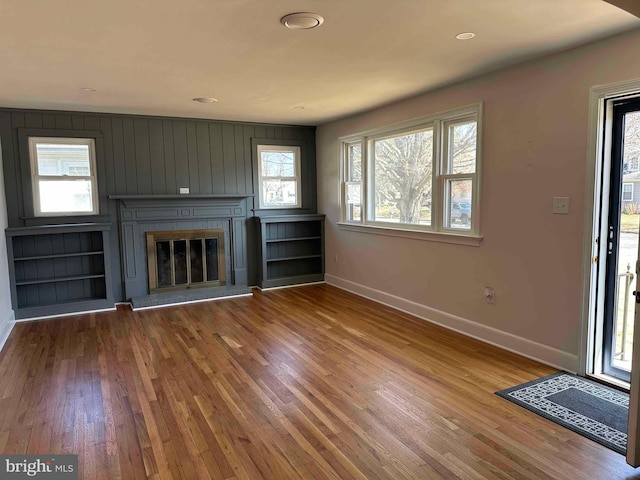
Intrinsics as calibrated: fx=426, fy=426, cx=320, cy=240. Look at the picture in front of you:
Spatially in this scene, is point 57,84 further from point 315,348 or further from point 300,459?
point 300,459

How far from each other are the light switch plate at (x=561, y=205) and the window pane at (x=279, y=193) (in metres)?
4.04

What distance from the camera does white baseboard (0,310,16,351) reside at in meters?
4.14

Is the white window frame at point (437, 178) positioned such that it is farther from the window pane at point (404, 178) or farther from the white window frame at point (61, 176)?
the white window frame at point (61, 176)

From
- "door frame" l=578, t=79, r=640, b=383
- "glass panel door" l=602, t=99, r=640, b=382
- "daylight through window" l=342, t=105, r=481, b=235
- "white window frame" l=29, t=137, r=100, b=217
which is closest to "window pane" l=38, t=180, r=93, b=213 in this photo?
A: "white window frame" l=29, t=137, r=100, b=217

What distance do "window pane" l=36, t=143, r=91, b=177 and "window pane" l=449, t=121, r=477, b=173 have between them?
4347 mm

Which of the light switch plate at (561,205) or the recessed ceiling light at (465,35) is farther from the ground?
the recessed ceiling light at (465,35)

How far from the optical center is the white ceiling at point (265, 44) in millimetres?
2395

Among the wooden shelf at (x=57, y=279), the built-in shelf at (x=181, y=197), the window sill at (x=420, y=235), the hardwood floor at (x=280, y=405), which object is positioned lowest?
the hardwood floor at (x=280, y=405)

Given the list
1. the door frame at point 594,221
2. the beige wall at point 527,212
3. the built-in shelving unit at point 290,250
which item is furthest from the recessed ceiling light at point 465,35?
the built-in shelving unit at point 290,250

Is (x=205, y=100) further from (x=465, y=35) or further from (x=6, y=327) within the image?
(x=6, y=327)

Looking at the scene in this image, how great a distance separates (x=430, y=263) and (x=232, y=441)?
287cm

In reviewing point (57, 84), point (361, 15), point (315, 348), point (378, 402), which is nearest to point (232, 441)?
point (378, 402)

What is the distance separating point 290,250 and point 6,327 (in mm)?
3660

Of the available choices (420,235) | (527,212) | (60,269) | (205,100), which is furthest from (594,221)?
(60,269)
